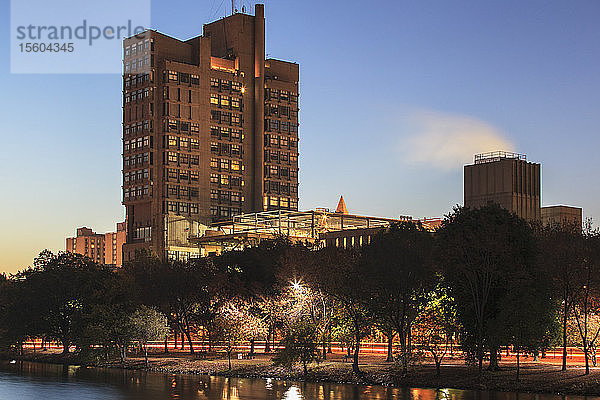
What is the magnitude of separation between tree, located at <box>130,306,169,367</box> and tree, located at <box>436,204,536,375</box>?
45529mm

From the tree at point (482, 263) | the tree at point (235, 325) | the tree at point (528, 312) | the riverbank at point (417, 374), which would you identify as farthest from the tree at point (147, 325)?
the tree at point (528, 312)

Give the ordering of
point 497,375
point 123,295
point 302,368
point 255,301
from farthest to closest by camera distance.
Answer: point 123,295 → point 255,301 → point 302,368 → point 497,375

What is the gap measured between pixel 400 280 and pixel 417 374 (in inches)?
368

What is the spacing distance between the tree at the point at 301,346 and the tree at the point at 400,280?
264 inches

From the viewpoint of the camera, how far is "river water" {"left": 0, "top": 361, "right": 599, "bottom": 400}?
72688 mm

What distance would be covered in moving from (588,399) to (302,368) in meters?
32.8

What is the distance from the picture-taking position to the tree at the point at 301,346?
8831 cm

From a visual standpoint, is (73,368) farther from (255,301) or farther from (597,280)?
(597,280)

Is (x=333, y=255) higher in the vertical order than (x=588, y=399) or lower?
higher

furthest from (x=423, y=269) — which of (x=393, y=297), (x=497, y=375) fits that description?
(x=497, y=375)

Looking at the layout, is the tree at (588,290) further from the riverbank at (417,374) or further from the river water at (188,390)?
the river water at (188,390)

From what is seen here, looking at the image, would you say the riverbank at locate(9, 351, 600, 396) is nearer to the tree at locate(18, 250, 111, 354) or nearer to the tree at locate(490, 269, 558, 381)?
the tree at locate(490, 269, 558, 381)

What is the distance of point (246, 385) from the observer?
280ft

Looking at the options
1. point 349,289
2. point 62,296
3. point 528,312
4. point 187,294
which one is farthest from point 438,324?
point 62,296
